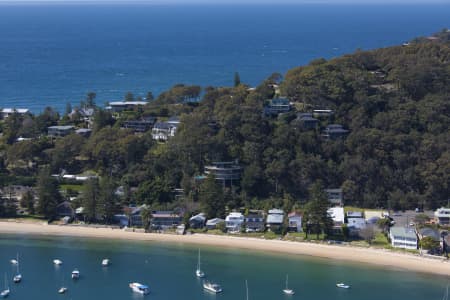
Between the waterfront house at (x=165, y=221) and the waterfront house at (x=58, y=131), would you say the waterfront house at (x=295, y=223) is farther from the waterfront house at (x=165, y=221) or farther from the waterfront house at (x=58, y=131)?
the waterfront house at (x=58, y=131)

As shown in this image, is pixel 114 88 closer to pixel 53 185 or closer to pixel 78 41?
pixel 53 185

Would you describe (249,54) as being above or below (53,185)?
above

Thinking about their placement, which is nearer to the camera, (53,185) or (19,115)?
(53,185)

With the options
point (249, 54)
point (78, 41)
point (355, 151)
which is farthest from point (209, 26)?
point (355, 151)

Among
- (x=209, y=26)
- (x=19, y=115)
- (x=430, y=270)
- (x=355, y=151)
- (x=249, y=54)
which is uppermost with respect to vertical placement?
(x=209, y=26)

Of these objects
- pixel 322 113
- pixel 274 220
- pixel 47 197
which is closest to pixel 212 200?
pixel 274 220

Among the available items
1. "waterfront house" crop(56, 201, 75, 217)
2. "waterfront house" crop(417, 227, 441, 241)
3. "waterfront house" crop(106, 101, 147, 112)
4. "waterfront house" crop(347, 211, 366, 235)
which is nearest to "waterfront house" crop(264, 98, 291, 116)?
"waterfront house" crop(106, 101, 147, 112)

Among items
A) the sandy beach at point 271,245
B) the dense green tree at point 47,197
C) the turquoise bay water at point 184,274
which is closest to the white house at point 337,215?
the sandy beach at point 271,245

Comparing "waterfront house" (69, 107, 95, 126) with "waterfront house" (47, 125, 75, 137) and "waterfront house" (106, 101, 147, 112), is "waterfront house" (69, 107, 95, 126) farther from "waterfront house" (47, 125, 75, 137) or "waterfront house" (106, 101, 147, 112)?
"waterfront house" (47, 125, 75, 137)
